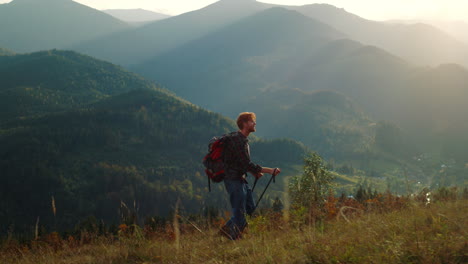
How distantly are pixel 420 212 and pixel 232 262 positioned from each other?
11.9 ft

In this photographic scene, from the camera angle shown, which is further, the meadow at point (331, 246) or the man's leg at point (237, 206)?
the man's leg at point (237, 206)

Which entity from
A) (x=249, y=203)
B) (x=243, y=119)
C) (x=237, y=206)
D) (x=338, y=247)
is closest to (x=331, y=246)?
(x=338, y=247)

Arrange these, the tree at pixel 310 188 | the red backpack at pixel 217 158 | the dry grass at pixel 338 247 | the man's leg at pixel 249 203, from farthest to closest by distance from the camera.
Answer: the man's leg at pixel 249 203, the red backpack at pixel 217 158, the tree at pixel 310 188, the dry grass at pixel 338 247

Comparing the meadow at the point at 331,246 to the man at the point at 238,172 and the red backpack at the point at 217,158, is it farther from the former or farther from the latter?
the red backpack at the point at 217,158

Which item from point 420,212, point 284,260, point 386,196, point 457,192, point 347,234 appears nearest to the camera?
point 284,260

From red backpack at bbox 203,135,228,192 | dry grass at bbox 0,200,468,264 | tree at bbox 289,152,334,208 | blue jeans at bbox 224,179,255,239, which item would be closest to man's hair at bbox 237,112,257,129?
red backpack at bbox 203,135,228,192

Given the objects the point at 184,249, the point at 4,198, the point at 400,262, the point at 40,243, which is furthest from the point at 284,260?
the point at 4,198

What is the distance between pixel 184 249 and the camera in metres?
6.73

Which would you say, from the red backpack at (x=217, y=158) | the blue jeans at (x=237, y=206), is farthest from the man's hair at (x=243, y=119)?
the blue jeans at (x=237, y=206)

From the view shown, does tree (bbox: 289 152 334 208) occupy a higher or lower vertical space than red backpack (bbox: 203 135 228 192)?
lower

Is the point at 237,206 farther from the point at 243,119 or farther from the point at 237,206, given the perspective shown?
the point at 243,119

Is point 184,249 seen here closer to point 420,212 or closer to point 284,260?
point 284,260

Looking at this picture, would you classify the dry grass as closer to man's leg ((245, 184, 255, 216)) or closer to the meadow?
the meadow

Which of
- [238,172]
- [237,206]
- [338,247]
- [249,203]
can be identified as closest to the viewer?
[338,247]
